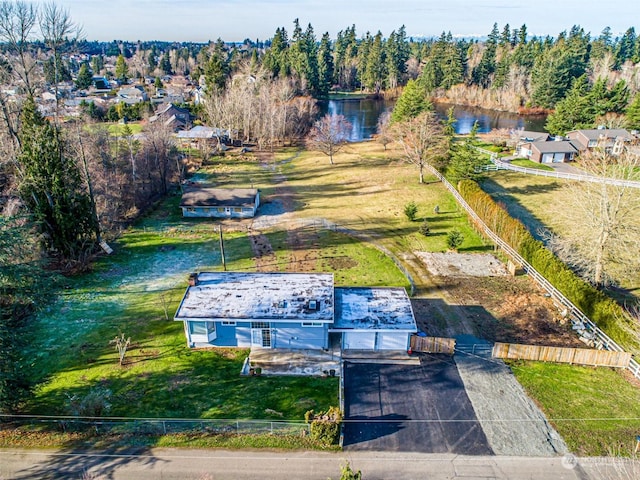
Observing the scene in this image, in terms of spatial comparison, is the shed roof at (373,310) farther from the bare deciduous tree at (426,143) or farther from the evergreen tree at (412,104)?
the evergreen tree at (412,104)

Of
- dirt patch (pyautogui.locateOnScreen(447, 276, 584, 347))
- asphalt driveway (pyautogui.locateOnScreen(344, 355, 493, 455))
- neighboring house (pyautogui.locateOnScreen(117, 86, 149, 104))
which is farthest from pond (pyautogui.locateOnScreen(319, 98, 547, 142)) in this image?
asphalt driveway (pyautogui.locateOnScreen(344, 355, 493, 455))

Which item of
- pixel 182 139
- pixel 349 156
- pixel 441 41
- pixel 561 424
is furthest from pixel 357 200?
pixel 441 41

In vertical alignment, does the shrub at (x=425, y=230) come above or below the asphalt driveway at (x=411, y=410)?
above

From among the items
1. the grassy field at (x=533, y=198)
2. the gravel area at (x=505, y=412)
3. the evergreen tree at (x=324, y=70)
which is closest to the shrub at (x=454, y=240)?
the grassy field at (x=533, y=198)

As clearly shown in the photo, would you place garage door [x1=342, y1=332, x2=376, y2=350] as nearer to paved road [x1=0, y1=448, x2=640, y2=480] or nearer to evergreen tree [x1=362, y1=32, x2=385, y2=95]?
paved road [x1=0, y1=448, x2=640, y2=480]

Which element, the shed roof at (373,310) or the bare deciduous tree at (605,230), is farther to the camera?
the bare deciduous tree at (605,230)

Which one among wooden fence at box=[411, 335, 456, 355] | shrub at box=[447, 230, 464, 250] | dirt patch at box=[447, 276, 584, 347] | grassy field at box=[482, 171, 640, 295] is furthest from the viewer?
grassy field at box=[482, 171, 640, 295]

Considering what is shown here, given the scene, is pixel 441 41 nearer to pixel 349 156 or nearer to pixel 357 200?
pixel 349 156
